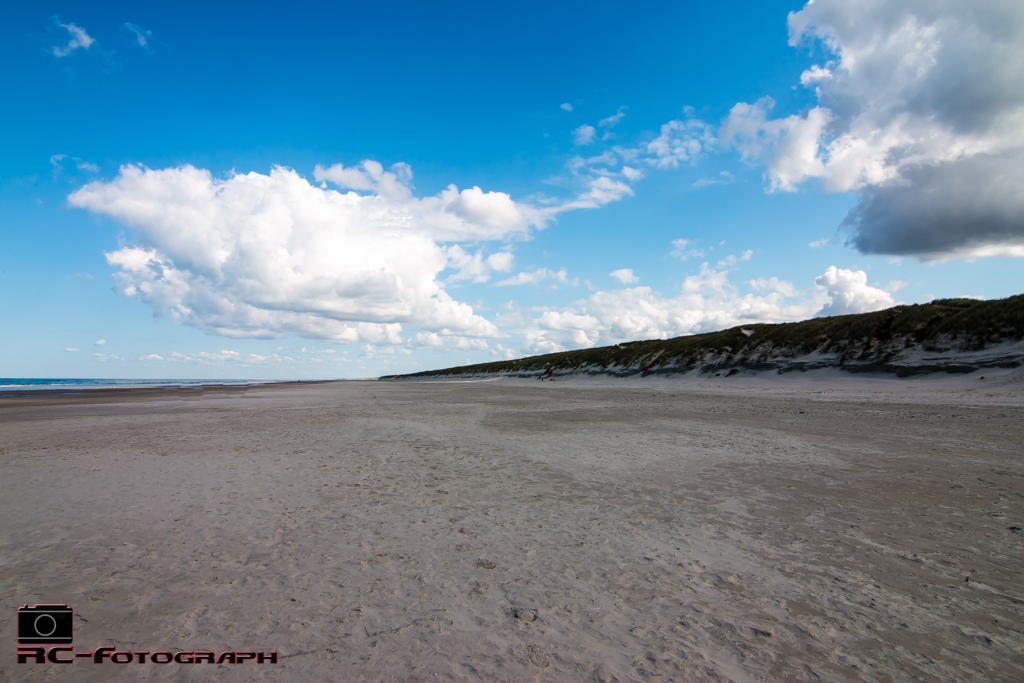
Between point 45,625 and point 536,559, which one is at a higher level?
point 45,625

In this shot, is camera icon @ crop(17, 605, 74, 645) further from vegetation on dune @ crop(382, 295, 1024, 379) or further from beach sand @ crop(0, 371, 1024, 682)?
vegetation on dune @ crop(382, 295, 1024, 379)

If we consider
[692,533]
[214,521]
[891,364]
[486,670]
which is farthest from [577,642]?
[891,364]

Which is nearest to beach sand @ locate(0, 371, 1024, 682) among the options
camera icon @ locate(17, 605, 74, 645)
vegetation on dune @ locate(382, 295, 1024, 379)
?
camera icon @ locate(17, 605, 74, 645)

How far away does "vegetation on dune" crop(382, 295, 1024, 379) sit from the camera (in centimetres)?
1912

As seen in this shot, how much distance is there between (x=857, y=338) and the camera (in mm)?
24062

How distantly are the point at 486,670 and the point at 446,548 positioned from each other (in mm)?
1741

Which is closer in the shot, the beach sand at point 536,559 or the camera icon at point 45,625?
the beach sand at point 536,559

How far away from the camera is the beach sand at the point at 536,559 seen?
8.63 feet

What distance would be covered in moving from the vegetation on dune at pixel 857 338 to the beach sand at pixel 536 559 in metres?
15.0

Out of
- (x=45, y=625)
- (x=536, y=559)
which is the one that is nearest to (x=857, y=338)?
(x=536, y=559)

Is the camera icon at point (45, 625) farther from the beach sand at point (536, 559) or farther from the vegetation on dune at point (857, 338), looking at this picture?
the vegetation on dune at point (857, 338)

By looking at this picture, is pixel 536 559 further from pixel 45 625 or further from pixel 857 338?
pixel 857 338

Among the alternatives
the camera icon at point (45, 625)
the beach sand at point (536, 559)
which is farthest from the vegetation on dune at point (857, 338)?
the camera icon at point (45, 625)

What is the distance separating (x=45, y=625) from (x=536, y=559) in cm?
347
